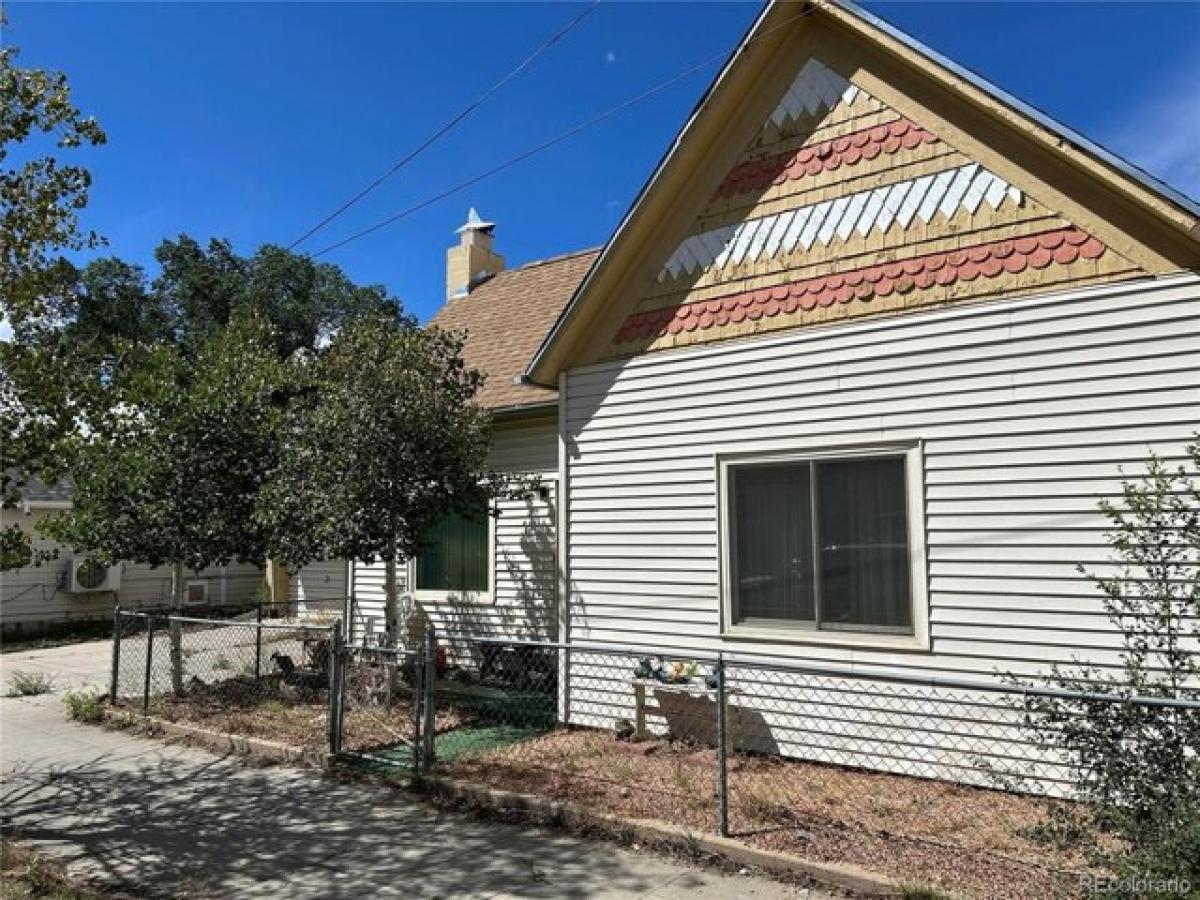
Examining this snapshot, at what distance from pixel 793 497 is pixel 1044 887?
3486 millimetres

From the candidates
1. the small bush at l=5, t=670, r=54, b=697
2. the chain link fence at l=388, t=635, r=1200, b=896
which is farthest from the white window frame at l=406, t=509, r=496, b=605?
the small bush at l=5, t=670, r=54, b=697

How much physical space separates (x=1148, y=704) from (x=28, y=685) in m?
13.2

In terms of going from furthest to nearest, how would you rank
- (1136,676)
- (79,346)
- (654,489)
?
(654,489) < (79,346) < (1136,676)

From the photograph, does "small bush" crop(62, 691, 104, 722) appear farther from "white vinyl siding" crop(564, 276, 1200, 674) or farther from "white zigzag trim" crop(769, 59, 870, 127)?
"white zigzag trim" crop(769, 59, 870, 127)

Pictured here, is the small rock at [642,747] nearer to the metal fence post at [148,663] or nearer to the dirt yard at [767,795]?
the dirt yard at [767,795]

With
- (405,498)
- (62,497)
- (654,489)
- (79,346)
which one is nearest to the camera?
(79,346)

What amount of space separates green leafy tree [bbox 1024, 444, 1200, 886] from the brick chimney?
491 inches

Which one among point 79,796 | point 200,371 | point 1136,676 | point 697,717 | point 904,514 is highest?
point 200,371

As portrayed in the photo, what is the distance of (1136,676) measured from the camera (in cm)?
474

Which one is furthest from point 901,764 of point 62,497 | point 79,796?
point 62,497

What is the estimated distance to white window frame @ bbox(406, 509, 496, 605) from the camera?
11219 mm

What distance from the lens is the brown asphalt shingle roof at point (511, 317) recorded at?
1136cm

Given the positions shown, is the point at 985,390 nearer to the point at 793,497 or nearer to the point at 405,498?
the point at 793,497

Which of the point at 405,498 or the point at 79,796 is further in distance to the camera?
the point at 405,498
